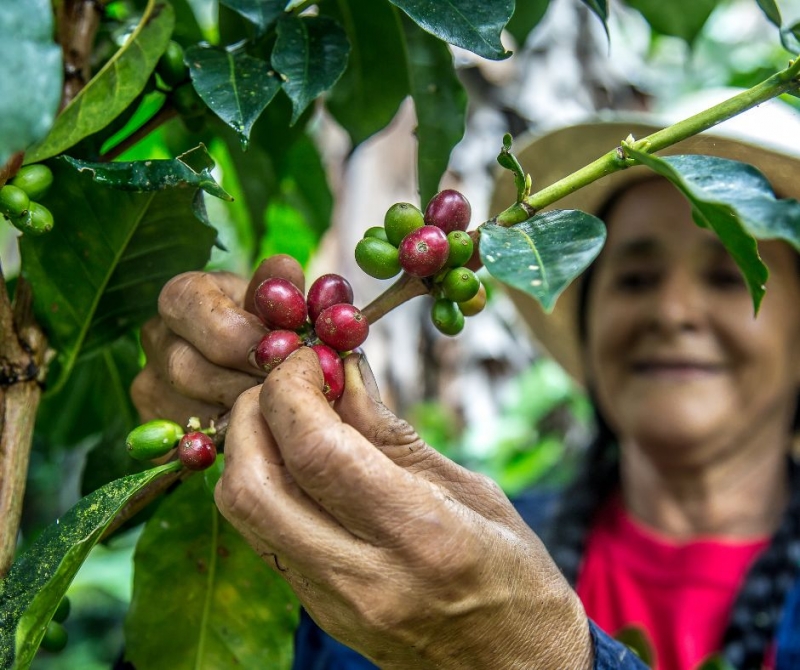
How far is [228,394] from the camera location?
0.83 m

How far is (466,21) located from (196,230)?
0.36 meters

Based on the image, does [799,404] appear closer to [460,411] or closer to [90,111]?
[460,411]

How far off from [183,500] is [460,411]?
2797 mm

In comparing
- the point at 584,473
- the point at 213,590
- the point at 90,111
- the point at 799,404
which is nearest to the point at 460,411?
the point at 584,473

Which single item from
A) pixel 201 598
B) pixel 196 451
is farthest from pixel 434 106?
pixel 201 598

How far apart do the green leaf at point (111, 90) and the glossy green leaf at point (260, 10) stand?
0.08m

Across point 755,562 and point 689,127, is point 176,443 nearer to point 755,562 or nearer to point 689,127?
point 689,127

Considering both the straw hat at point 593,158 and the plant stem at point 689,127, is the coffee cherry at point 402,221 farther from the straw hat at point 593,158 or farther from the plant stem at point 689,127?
the straw hat at point 593,158

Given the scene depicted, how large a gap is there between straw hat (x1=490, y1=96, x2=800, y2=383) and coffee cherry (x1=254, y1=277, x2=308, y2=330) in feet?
2.25

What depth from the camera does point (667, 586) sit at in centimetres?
196

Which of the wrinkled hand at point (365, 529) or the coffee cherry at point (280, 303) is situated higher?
the coffee cherry at point (280, 303)

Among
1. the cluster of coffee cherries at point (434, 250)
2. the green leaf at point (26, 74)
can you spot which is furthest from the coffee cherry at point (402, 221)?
the green leaf at point (26, 74)

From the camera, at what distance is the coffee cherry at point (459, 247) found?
0.71m

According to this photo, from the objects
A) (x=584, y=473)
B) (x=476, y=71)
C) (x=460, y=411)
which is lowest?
(x=460, y=411)
